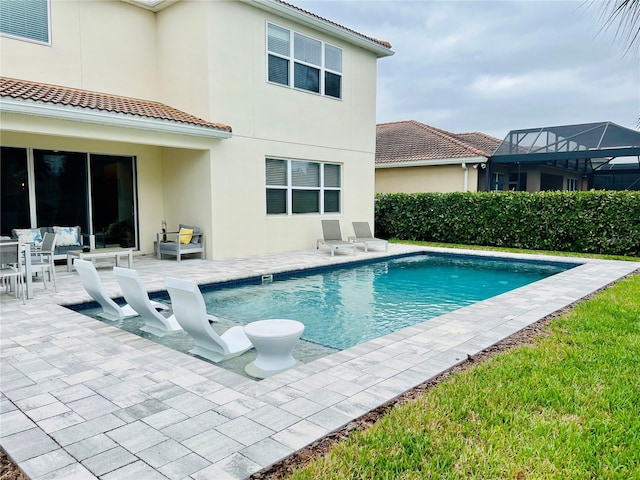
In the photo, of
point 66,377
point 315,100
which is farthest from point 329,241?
point 66,377

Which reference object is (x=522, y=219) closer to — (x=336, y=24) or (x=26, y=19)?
(x=336, y=24)

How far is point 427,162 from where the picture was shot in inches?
841

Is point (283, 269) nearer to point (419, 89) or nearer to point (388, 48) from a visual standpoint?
point (388, 48)

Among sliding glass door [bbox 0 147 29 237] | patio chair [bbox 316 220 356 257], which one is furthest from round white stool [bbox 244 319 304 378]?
patio chair [bbox 316 220 356 257]

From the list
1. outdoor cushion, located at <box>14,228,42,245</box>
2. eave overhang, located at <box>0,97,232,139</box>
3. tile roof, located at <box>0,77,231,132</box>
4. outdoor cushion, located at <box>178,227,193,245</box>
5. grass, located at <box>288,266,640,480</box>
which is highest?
tile roof, located at <box>0,77,231,132</box>

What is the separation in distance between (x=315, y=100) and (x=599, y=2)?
13.1 m

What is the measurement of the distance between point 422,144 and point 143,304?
2015cm

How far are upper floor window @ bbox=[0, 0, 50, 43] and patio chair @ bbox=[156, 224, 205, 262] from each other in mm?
5775

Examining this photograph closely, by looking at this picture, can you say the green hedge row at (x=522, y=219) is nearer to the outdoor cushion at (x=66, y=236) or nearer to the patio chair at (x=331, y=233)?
the patio chair at (x=331, y=233)

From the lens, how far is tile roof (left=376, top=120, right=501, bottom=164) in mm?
21578

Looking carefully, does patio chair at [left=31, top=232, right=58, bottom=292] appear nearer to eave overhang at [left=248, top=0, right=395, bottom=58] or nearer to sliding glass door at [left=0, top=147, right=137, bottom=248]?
sliding glass door at [left=0, top=147, right=137, bottom=248]

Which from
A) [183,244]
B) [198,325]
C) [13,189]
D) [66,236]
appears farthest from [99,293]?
[13,189]

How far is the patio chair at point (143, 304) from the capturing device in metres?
5.85

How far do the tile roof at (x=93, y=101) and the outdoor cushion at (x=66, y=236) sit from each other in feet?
10.2
